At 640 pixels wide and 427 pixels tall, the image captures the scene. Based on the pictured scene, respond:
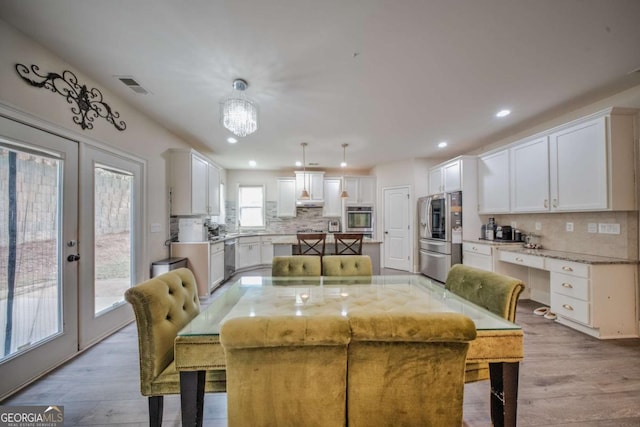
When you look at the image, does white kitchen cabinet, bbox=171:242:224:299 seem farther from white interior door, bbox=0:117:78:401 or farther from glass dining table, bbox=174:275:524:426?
glass dining table, bbox=174:275:524:426

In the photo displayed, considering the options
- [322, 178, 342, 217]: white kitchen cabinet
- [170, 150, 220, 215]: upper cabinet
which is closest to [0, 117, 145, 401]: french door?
[170, 150, 220, 215]: upper cabinet

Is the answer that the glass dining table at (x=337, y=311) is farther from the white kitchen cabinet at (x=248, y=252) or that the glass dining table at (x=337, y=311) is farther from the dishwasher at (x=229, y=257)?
the white kitchen cabinet at (x=248, y=252)

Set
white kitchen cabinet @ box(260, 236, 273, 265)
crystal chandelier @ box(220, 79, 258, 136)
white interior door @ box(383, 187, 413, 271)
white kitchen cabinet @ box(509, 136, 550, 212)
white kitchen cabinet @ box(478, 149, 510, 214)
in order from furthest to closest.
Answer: white kitchen cabinet @ box(260, 236, 273, 265) < white interior door @ box(383, 187, 413, 271) < white kitchen cabinet @ box(478, 149, 510, 214) < white kitchen cabinet @ box(509, 136, 550, 212) < crystal chandelier @ box(220, 79, 258, 136)

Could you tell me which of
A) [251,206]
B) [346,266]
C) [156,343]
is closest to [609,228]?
[346,266]

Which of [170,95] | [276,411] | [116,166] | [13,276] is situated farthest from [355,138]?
[13,276]

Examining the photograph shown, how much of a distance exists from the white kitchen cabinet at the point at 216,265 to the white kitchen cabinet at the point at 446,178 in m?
4.28

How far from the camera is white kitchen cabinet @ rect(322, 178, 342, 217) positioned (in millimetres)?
6043

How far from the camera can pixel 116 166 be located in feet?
8.59

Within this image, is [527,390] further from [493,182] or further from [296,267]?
[493,182]

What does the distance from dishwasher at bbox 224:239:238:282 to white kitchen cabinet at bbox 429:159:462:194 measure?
4.31 m

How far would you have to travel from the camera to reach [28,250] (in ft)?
5.93

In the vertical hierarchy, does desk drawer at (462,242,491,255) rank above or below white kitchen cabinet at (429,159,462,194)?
below

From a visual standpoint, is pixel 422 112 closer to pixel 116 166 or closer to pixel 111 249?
pixel 116 166

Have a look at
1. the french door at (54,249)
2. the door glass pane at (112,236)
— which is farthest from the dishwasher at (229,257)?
the french door at (54,249)
